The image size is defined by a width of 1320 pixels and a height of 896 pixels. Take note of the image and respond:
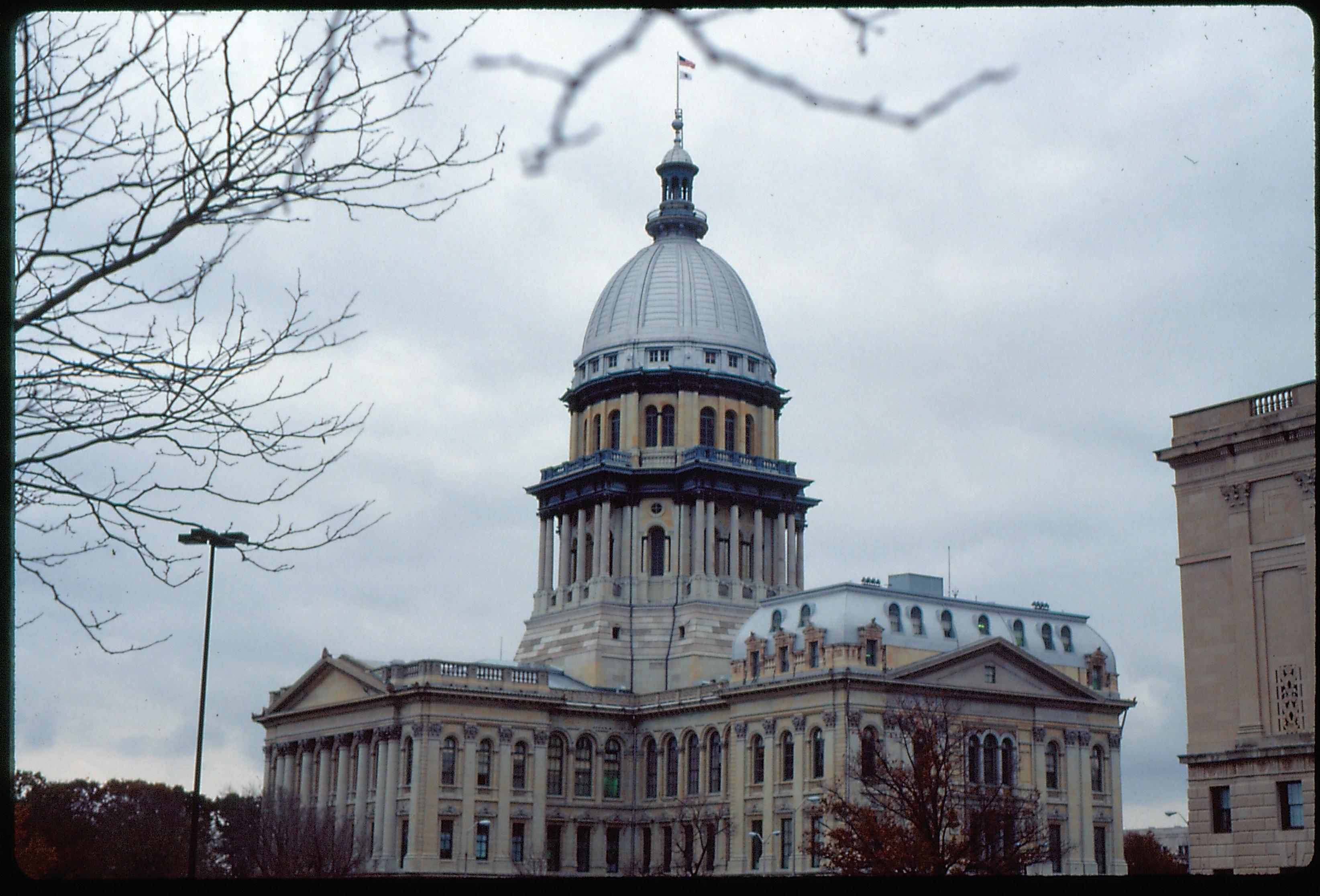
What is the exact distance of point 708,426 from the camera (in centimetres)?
12050

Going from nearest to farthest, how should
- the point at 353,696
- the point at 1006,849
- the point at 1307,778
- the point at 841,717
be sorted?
the point at 1307,778
the point at 1006,849
the point at 841,717
the point at 353,696

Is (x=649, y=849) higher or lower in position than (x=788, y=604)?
lower

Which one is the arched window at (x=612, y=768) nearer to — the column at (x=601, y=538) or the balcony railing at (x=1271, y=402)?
the column at (x=601, y=538)

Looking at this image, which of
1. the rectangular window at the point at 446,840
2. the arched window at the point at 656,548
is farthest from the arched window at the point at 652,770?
the rectangular window at the point at 446,840

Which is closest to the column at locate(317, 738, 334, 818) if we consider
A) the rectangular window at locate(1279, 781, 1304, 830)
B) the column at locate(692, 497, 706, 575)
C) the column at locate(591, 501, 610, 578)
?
the column at locate(591, 501, 610, 578)

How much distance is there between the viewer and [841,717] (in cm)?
9294

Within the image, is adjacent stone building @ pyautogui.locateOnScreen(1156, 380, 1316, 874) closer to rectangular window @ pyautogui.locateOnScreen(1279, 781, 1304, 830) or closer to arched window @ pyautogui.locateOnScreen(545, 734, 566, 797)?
rectangular window @ pyautogui.locateOnScreen(1279, 781, 1304, 830)

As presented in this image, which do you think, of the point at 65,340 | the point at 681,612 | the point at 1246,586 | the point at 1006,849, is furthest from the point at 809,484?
the point at 65,340

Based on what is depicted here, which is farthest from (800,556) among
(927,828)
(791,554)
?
(927,828)

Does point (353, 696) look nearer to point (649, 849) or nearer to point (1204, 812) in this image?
point (649, 849)

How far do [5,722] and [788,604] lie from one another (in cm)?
9604

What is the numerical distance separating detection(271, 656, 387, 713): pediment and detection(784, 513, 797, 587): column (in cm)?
3080

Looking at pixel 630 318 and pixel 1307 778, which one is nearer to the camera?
pixel 1307 778

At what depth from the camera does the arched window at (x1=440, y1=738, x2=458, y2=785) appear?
102 m
